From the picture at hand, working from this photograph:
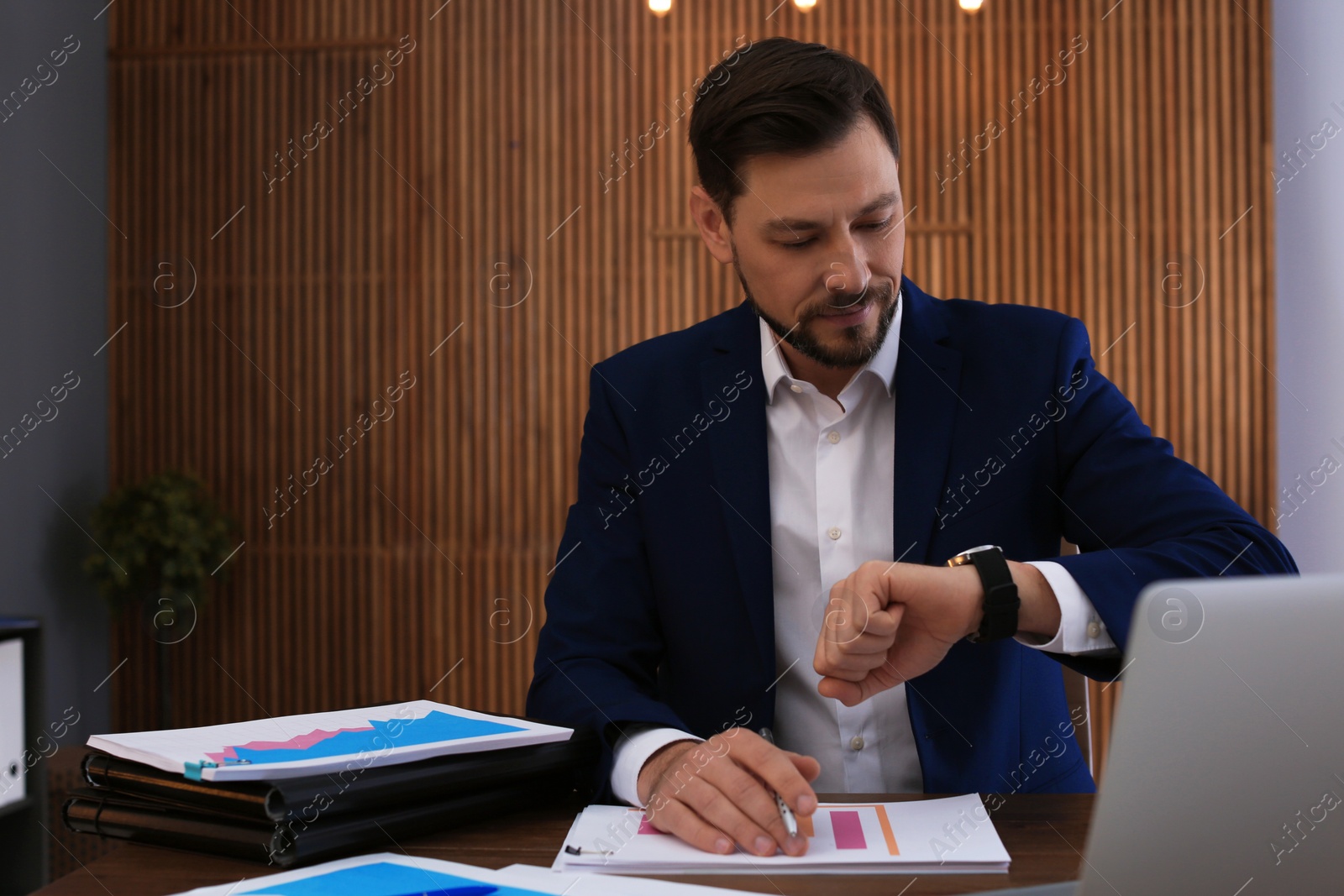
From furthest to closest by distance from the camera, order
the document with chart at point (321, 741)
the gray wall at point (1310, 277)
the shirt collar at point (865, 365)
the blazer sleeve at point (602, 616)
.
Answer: the gray wall at point (1310, 277)
the shirt collar at point (865, 365)
the blazer sleeve at point (602, 616)
the document with chart at point (321, 741)

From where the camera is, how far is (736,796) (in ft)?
3.72

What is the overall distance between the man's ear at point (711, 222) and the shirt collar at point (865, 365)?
149 mm

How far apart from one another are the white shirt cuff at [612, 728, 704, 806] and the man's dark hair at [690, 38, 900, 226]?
90cm

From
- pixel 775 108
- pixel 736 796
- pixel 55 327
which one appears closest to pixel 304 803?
pixel 736 796

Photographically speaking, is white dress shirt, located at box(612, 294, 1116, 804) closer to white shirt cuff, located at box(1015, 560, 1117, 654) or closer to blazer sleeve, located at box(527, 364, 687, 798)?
blazer sleeve, located at box(527, 364, 687, 798)

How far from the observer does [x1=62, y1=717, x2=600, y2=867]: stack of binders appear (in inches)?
41.3

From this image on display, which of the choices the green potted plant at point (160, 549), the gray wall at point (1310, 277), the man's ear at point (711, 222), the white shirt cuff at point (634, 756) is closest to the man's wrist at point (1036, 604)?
the white shirt cuff at point (634, 756)

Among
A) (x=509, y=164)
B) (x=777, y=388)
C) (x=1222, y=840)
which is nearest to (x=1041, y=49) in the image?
(x=509, y=164)

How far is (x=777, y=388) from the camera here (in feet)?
6.35

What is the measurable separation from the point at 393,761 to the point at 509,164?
3.97 meters

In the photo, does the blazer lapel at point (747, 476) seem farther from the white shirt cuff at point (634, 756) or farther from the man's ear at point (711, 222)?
the white shirt cuff at point (634, 756)

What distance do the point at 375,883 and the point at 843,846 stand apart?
46cm

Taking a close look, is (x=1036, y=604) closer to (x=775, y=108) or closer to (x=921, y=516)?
(x=921, y=516)

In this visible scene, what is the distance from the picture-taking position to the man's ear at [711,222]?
1.95m
